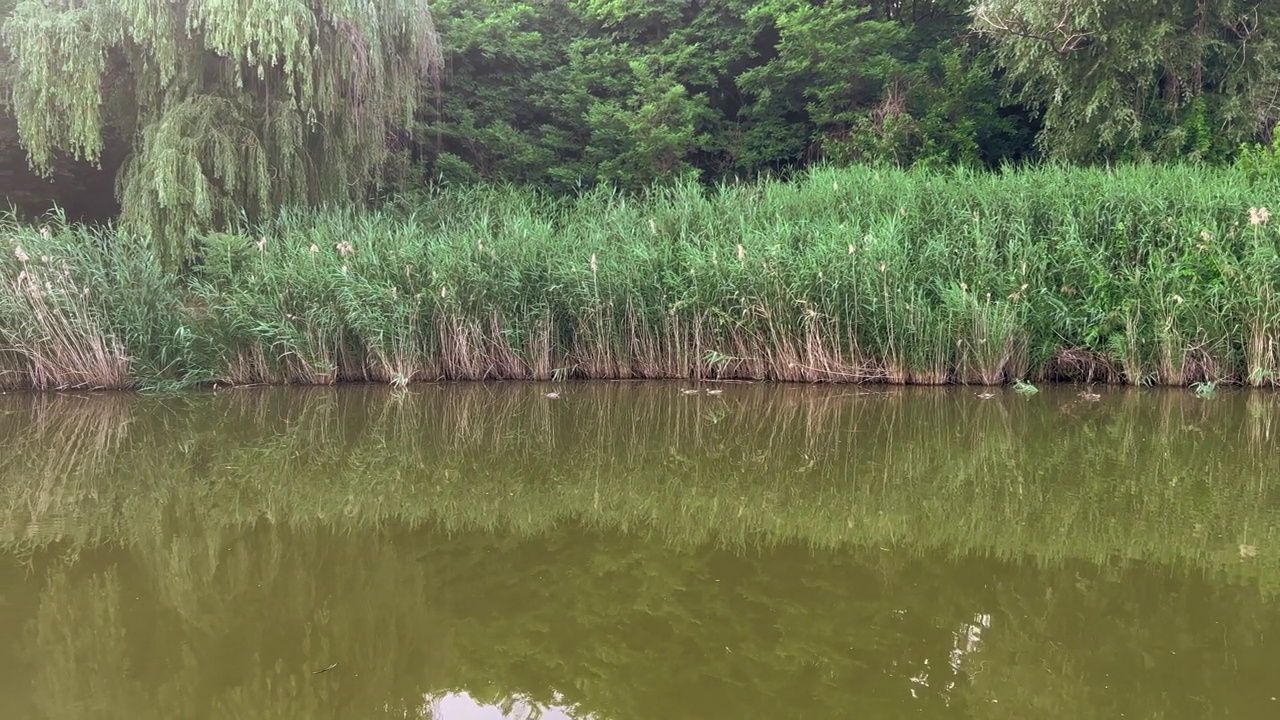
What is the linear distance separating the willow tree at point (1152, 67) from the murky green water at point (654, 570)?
5.94 metres

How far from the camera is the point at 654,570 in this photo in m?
3.28

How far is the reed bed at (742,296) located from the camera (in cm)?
681

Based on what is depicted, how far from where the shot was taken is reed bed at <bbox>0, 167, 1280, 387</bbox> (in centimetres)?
681

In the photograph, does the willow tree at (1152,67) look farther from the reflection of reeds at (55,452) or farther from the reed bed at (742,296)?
the reflection of reeds at (55,452)

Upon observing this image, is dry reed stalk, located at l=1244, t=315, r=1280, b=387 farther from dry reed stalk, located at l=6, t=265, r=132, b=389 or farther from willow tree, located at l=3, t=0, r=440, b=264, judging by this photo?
dry reed stalk, located at l=6, t=265, r=132, b=389

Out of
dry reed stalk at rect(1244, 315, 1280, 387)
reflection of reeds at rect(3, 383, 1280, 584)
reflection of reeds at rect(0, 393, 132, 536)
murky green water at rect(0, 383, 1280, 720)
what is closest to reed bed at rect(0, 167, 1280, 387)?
dry reed stalk at rect(1244, 315, 1280, 387)

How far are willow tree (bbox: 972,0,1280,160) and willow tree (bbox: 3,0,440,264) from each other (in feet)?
25.1

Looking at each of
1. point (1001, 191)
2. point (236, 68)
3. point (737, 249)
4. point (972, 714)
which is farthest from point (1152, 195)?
point (236, 68)

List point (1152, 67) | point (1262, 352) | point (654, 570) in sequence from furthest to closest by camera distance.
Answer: point (1152, 67), point (1262, 352), point (654, 570)

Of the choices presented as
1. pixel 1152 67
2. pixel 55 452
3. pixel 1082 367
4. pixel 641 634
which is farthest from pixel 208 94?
pixel 1152 67

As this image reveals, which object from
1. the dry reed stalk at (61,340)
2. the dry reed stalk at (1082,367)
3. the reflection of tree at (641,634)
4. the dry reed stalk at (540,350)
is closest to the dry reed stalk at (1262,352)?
the dry reed stalk at (1082,367)

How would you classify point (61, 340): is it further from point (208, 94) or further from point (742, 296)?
point (742, 296)

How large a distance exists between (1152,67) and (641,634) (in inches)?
407

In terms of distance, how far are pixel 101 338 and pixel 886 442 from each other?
6.77 meters
